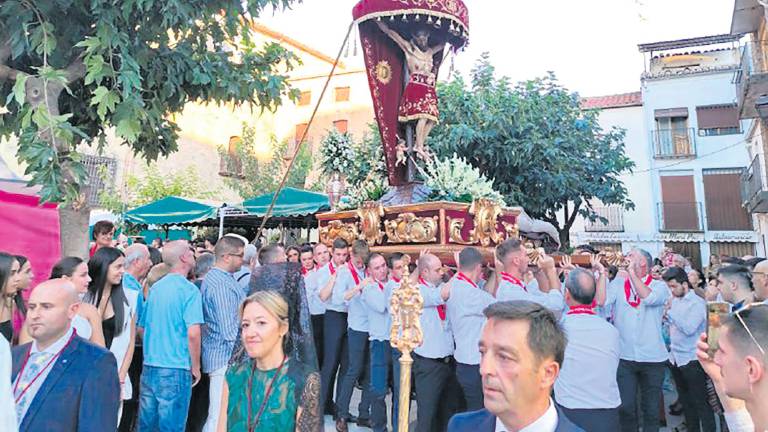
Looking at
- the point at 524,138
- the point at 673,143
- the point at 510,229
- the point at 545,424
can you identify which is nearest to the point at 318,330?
the point at 510,229

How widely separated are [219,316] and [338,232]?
80.7 inches

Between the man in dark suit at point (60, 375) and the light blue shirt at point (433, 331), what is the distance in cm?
247

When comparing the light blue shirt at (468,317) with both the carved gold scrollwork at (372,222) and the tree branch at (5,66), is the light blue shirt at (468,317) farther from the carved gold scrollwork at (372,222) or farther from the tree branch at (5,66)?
the tree branch at (5,66)

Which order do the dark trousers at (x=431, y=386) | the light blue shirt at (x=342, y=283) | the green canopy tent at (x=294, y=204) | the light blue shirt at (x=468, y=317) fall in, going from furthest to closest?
the green canopy tent at (x=294, y=204) < the light blue shirt at (x=342, y=283) < the dark trousers at (x=431, y=386) < the light blue shirt at (x=468, y=317)

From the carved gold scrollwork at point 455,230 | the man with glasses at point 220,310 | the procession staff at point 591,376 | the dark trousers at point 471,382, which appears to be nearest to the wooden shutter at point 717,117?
the carved gold scrollwork at point 455,230

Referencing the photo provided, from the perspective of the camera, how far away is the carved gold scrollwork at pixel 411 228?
190 inches

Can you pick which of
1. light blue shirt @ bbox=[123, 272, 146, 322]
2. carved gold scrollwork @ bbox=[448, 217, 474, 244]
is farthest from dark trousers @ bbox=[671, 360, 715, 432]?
light blue shirt @ bbox=[123, 272, 146, 322]

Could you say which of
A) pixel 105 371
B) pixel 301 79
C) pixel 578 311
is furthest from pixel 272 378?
pixel 301 79

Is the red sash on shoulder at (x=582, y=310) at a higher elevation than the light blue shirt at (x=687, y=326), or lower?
higher

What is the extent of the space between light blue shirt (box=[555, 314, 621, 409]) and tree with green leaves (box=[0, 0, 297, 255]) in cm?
360

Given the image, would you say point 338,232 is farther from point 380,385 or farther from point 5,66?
point 5,66

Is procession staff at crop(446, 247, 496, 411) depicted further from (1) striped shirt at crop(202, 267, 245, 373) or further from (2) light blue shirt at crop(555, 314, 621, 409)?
(1) striped shirt at crop(202, 267, 245, 373)

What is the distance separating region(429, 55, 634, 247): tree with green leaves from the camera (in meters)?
11.7

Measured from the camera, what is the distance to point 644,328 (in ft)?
14.4
